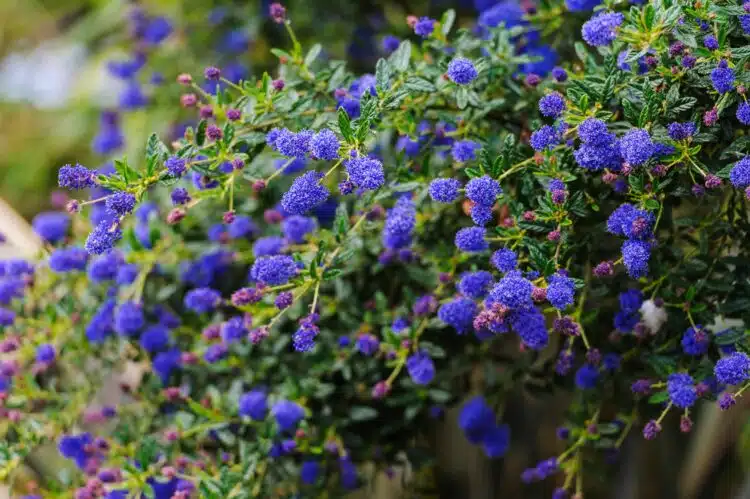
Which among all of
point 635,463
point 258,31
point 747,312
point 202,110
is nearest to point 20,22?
point 258,31

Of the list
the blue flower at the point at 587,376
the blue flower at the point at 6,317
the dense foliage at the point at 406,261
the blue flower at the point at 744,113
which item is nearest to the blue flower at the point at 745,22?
the dense foliage at the point at 406,261

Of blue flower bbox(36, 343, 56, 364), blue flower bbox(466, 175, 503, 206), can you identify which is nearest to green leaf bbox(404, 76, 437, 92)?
blue flower bbox(466, 175, 503, 206)

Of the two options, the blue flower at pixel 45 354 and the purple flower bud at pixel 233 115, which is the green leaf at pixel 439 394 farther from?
the blue flower at pixel 45 354

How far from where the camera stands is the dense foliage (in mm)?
1105

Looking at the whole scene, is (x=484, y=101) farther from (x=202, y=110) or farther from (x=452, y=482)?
(x=452, y=482)

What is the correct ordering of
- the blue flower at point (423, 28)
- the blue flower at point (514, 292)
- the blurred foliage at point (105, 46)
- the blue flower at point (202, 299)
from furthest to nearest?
the blurred foliage at point (105, 46)
the blue flower at point (202, 299)
the blue flower at point (423, 28)
the blue flower at point (514, 292)

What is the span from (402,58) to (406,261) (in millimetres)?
384

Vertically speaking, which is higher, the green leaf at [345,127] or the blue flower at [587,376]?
the green leaf at [345,127]

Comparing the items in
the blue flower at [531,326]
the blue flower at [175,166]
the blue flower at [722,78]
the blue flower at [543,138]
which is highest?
the blue flower at [175,166]

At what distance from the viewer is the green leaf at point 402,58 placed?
4.10ft

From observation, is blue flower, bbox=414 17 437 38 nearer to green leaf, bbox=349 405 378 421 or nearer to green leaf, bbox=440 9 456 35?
green leaf, bbox=440 9 456 35

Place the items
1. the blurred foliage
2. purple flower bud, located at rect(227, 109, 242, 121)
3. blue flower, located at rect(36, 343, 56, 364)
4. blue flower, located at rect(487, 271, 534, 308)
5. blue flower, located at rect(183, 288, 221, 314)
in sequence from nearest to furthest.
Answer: blue flower, located at rect(487, 271, 534, 308)
purple flower bud, located at rect(227, 109, 242, 121)
blue flower, located at rect(183, 288, 221, 314)
blue flower, located at rect(36, 343, 56, 364)
the blurred foliage

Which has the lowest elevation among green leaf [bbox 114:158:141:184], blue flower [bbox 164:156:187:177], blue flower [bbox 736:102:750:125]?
blue flower [bbox 736:102:750:125]

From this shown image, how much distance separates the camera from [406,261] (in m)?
1.48
